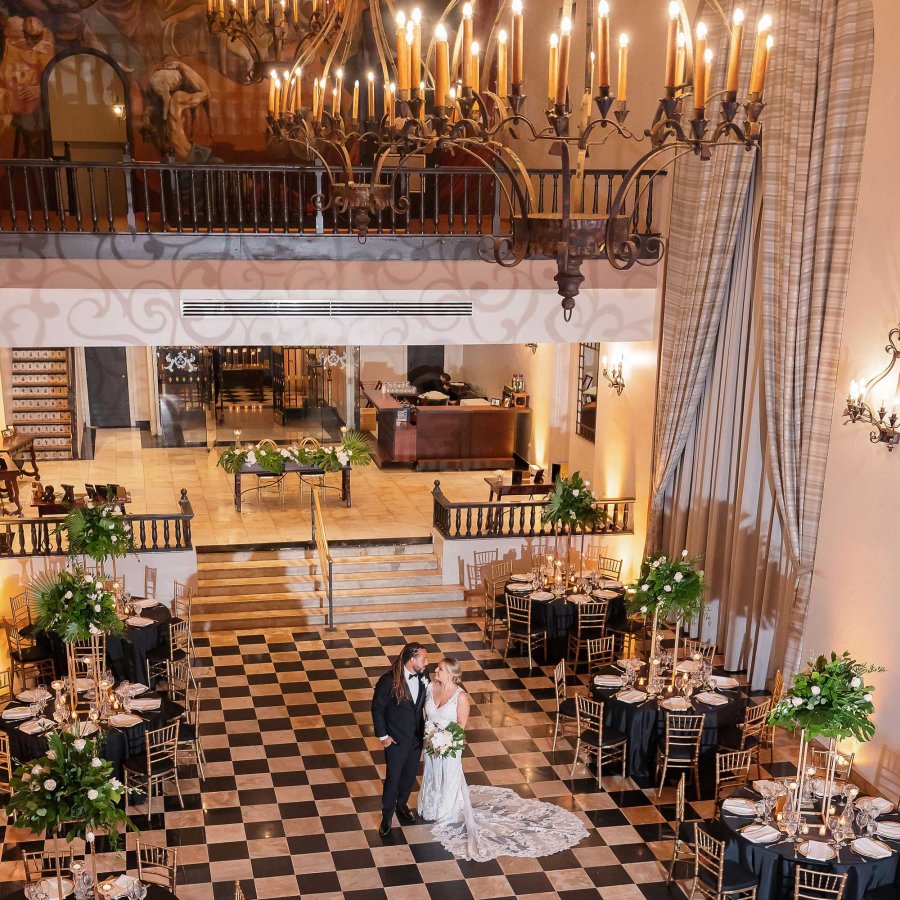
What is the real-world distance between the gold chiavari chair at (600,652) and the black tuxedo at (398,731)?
3189 millimetres

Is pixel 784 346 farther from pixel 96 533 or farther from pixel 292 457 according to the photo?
pixel 292 457

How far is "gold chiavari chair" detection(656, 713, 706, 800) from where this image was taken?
9.70 metres

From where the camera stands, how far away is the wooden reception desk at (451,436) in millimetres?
19500

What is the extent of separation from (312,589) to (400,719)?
576 cm

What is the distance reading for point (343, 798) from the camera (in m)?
9.65

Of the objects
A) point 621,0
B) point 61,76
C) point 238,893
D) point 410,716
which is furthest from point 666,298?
point 61,76

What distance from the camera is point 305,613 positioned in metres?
13.9

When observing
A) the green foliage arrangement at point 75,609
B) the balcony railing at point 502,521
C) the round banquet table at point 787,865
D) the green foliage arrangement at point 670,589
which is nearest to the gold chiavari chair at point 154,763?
the green foliage arrangement at point 75,609

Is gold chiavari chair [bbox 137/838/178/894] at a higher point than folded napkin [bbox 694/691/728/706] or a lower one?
lower

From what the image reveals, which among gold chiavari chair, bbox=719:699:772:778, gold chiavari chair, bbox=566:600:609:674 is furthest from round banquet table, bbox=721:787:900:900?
gold chiavari chair, bbox=566:600:609:674

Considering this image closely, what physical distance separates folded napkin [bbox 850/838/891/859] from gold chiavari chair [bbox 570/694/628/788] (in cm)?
253

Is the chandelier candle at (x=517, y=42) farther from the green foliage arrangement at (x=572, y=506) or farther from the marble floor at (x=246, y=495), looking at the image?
the marble floor at (x=246, y=495)

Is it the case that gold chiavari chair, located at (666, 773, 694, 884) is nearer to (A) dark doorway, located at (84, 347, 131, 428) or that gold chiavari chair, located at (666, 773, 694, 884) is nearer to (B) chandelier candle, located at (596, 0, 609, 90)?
(B) chandelier candle, located at (596, 0, 609, 90)

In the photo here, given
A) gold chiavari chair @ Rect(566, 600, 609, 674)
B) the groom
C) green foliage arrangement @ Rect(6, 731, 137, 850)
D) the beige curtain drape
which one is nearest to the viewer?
green foliage arrangement @ Rect(6, 731, 137, 850)
